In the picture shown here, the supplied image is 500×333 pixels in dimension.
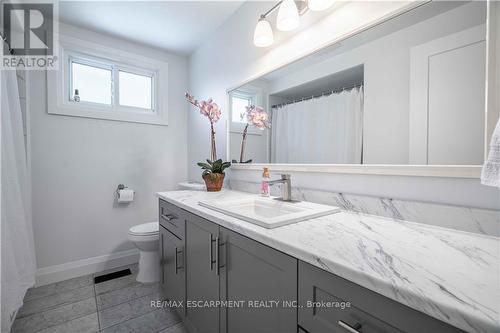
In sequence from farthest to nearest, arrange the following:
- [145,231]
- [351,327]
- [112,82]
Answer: [112,82] < [145,231] < [351,327]

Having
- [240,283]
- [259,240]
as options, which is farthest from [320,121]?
[240,283]

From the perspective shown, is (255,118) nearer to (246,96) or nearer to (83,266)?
Answer: (246,96)

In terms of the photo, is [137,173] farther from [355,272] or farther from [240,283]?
[355,272]

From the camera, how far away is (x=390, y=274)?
1.65 ft

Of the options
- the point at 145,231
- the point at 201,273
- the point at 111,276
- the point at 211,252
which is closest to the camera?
the point at 211,252

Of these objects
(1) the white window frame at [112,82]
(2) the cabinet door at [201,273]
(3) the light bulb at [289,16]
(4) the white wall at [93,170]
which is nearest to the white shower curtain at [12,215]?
(4) the white wall at [93,170]

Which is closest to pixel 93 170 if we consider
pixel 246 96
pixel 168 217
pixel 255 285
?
pixel 168 217

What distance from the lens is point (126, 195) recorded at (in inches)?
Answer: 91.0

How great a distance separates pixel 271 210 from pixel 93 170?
6.46 ft

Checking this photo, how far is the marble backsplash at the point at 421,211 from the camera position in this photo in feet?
2.51

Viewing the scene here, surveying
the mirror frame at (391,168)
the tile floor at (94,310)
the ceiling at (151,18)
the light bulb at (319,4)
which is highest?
the ceiling at (151,18)

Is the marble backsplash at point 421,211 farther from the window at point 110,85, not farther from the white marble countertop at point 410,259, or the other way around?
the window at point 110,85

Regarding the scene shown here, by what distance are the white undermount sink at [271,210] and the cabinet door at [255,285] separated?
88mm

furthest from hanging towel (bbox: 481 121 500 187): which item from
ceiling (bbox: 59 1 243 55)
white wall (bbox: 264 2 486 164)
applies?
ceiling (bbox: 59 1 243 55)
